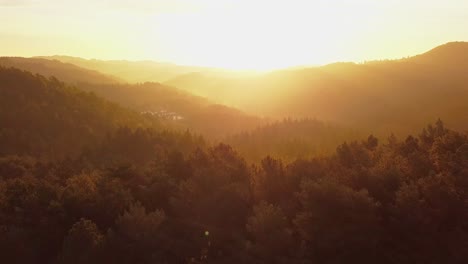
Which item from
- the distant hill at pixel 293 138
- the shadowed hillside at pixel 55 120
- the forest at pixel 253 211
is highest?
the forest at pixel 253 211

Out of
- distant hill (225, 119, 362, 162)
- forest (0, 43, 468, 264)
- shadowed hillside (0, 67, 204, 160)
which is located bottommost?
distant hill (225, 119, 362, 162)

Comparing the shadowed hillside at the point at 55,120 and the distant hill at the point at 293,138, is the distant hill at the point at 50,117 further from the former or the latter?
the distant hill at the point at 293,138

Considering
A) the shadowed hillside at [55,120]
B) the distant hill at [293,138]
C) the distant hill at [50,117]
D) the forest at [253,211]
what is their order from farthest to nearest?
the distant hill at [50,117] < the shadowed hillside at [55,120] < the distant hill at [293,138] < the forest at [253,211]

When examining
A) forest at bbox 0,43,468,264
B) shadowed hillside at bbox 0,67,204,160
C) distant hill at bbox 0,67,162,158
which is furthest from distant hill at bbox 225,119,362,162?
forest at bbox 0,43,468,264

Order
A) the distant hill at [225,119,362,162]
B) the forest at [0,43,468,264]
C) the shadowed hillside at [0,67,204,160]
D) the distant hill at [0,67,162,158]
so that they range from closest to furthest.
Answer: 1. the forest at [0,43,468,264]
2. the distant hill at [225,119,362,162]
3. the shadowed hillside at [0,67,204,160]
4. the distant hill at [0,67,162,158]

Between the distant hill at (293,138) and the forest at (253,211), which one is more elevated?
the forest at (253,211)

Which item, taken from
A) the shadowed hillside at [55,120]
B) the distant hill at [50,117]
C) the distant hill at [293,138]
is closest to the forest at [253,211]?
the distant hill at [293,138]

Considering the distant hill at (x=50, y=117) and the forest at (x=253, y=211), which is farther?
the distant hill at (x=50, y=117)

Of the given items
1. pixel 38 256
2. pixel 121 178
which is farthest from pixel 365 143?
pixel 38 256

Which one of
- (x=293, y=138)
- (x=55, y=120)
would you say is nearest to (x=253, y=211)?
(x=293, y=138)

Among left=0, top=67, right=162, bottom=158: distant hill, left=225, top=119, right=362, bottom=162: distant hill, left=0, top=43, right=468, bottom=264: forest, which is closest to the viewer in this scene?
left=0, top=43, right=468, bottom=264: forest

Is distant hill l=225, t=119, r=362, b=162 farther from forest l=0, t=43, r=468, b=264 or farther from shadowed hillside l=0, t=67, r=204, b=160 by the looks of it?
forest l=0, t=43, r=468, b=264
